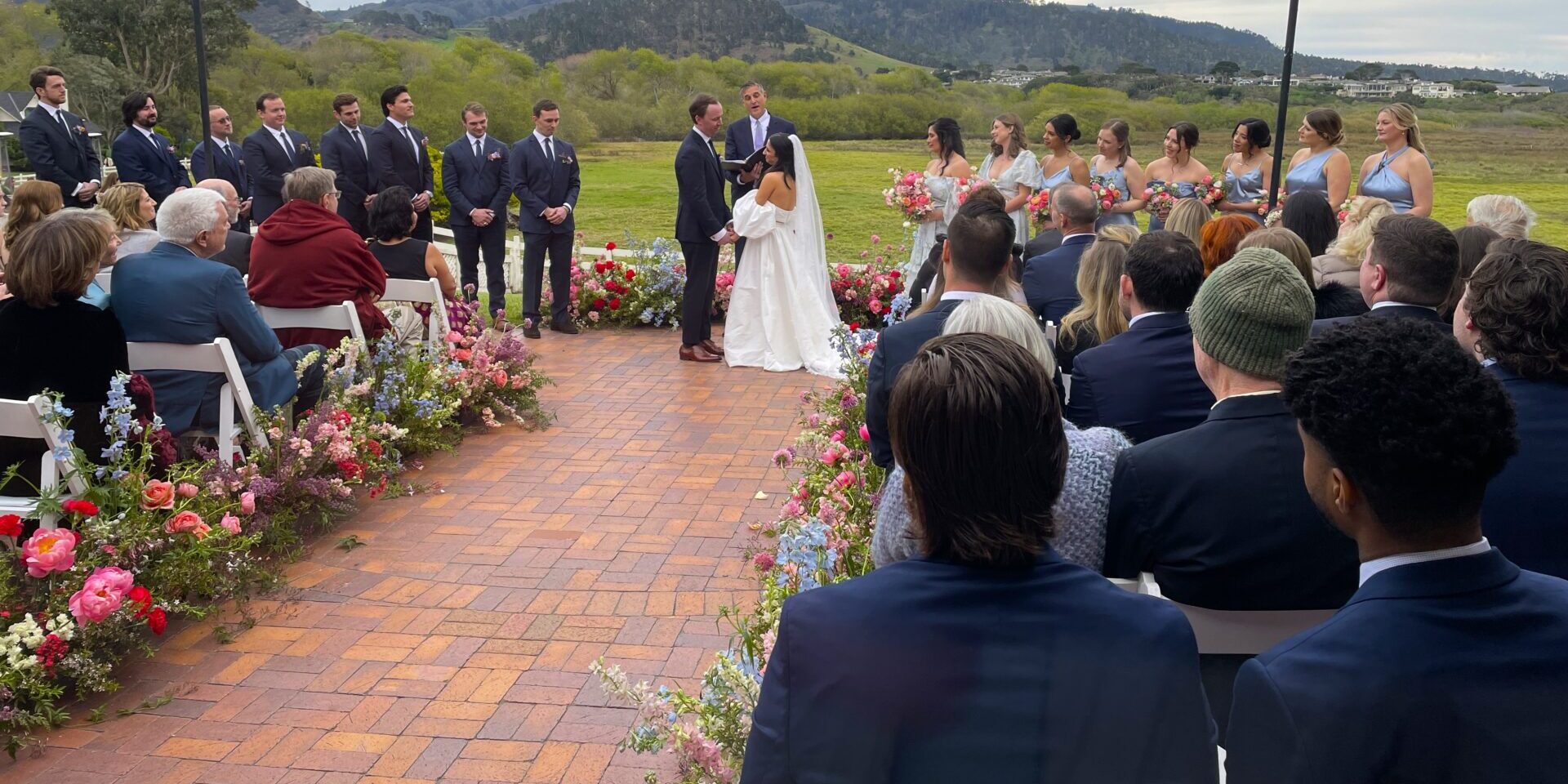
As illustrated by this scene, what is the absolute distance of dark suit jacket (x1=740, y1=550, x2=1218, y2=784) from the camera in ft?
4.34

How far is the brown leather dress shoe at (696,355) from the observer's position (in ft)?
29.1

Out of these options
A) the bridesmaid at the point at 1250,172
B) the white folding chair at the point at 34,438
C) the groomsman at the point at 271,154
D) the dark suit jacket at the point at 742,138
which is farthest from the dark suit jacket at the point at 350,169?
the bridesmaid at the point at 1250,172

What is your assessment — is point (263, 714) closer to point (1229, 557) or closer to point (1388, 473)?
point (1229, 557)

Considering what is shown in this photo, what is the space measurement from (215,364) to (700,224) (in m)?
4.62

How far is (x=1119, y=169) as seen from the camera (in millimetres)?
8625

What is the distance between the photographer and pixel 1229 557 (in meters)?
2.13

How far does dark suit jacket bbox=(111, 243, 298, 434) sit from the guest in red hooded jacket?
2.92ft

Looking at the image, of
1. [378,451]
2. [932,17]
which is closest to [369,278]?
[378,451]

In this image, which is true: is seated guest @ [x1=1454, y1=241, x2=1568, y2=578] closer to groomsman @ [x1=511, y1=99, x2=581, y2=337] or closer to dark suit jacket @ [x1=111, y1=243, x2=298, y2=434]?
dark suit jacket @ [x1=111, y1=243, x2=298, y2=434]

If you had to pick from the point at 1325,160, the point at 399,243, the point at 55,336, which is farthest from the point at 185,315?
the point at 1325,160

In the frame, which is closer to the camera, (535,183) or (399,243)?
(399,243)

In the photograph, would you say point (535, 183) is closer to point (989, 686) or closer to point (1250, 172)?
point (1250, 172)

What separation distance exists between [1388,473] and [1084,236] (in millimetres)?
4144

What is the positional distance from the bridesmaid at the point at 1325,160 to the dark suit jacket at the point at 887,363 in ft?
16.4
